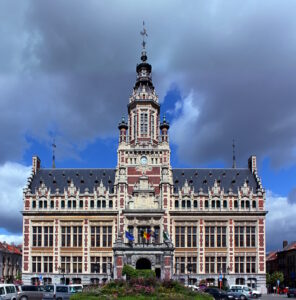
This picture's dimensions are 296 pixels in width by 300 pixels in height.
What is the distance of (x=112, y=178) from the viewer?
94.8 metres

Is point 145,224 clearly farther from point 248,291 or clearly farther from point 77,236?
point 248,291

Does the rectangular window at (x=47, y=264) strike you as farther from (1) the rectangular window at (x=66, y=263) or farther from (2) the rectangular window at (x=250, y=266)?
(2) the rectangular window at (x=250, y=266)

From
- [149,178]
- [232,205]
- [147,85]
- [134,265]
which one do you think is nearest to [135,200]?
[149,178]

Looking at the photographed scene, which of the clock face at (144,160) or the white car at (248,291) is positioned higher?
the clock face at (144,160)

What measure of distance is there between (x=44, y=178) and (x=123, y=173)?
52.8ft

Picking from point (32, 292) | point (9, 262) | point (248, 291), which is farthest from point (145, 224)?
point (9, 262)

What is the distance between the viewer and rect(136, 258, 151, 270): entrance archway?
8400 cm

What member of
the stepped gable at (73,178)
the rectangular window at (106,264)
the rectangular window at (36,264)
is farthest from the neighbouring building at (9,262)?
the rectangular window at (106,264)

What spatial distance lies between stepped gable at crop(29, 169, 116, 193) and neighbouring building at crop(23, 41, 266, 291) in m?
2.15

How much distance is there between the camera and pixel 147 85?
99.6 meters

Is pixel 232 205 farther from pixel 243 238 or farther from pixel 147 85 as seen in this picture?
pixel 147 85

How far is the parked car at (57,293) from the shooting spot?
56094 mm

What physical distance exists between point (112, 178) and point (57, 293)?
39053 millimetres

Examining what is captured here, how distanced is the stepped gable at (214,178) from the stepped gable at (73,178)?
506 inches
